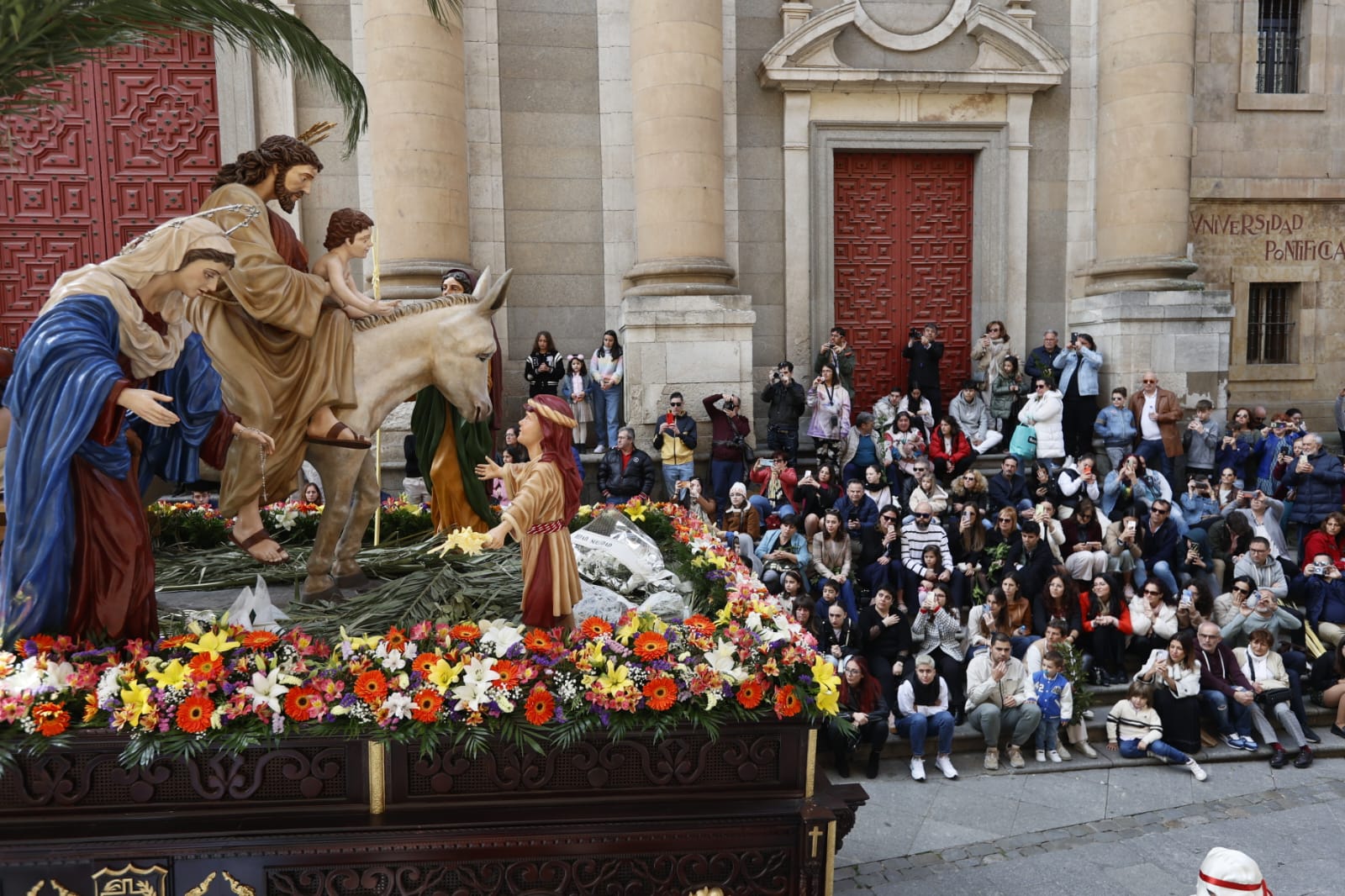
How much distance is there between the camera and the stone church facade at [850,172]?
13.1 meters

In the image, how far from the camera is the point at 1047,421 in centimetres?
1304

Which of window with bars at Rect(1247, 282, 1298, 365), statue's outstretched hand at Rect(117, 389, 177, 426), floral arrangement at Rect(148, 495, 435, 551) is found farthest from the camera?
window with bars at Rect(1247, 282, 1298, 365)

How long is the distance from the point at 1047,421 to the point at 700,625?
9470mm

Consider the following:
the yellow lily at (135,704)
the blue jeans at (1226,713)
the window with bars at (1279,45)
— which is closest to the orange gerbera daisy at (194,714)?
the yellow lily at (135,704)

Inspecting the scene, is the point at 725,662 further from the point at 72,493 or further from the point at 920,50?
the point at 920,50

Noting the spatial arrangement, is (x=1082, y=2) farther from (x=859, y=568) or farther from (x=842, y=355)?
(x=859, y=568)

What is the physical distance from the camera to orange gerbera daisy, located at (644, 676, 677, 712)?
15.0ft

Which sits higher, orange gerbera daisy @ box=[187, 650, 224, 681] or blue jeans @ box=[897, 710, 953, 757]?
orange gerbera daisy @ box=[187, 650, 224, 681]

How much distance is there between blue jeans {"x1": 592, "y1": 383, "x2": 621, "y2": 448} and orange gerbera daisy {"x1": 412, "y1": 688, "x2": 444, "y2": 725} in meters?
8.61

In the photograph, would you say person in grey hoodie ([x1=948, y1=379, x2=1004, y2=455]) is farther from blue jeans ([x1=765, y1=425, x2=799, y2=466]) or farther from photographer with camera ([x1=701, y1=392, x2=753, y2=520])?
photographer with camera ([x1=701, y1=392, x2=753, y2=520])

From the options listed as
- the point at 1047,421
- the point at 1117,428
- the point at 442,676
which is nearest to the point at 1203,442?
the point at 1117,428

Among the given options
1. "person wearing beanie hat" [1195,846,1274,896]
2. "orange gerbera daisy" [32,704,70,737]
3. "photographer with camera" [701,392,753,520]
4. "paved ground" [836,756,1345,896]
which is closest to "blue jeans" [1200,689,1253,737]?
"paved ground" [836,756,1345,896]

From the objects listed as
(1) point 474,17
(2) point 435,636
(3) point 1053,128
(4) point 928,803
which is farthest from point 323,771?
(3) point 1053,128

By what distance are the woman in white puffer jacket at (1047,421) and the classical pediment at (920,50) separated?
508 centimetres
